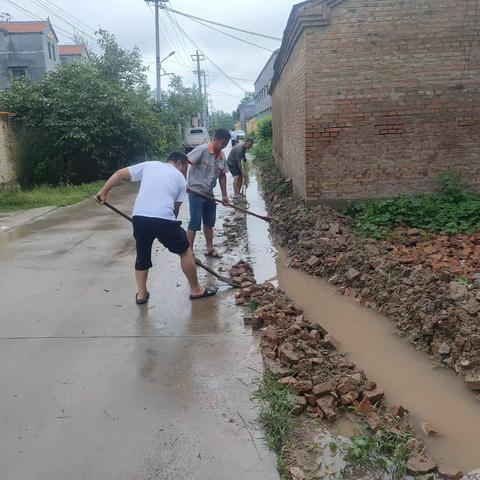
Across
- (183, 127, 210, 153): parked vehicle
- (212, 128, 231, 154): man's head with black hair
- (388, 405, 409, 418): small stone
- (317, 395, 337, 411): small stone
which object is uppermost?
(183, 127, 210, 153): parked vehicle

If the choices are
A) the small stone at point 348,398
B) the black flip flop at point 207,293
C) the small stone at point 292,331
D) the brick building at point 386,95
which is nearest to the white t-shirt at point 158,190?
the black flip flop at point 207,293

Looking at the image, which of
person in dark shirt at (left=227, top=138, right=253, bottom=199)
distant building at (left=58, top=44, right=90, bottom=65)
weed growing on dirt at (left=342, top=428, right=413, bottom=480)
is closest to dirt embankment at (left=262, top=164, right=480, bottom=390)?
weed growing on dirt at (left=342, top=428, right=413, bottom=480)

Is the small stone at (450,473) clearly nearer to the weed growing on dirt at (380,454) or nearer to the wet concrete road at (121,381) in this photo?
the weed growing on dirt at (380,454)

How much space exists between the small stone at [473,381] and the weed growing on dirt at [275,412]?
4.11ft

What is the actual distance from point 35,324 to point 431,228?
5326 mm

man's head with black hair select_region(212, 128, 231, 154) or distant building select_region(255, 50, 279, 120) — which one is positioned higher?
distant building select_region(255, 50, 279, 120)

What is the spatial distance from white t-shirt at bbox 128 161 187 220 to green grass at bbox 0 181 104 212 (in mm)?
7693

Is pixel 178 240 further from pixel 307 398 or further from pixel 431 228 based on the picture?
pixel 431 228

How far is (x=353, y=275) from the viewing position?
5.66 meters

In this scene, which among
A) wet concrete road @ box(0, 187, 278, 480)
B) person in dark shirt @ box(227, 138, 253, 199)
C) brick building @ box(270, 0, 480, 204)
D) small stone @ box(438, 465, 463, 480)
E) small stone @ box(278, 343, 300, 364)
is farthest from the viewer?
person in dark shirt @ box(227, 138, 253, 199)

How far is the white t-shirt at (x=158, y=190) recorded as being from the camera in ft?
16.3

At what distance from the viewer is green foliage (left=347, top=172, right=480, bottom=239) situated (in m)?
7.31

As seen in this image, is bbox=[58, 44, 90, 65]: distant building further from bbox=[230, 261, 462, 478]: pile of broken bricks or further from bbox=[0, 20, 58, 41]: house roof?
bbox=[230, 261, 462, 478]: pile of broken bricks

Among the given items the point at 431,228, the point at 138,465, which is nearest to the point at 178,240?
the point at 138,465
